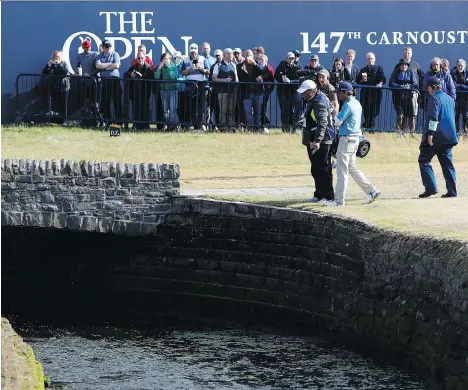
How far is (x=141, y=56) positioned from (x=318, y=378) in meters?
13.5

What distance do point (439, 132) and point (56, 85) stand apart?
36.4 ft

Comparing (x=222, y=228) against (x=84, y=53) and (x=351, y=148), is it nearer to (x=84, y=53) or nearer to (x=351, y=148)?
(x=351, y=148)

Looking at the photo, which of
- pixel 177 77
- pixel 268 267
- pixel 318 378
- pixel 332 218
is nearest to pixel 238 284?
pixel 268 267

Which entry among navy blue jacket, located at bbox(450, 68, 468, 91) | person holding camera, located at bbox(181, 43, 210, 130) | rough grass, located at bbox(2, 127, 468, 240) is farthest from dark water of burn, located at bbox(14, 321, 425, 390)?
navy blue jacket, located at bbox(450, 68, 468, 91)

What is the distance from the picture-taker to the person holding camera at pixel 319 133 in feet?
60.2

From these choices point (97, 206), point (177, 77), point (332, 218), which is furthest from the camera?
point (177, 77)

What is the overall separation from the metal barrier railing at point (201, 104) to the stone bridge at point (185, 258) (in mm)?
6814

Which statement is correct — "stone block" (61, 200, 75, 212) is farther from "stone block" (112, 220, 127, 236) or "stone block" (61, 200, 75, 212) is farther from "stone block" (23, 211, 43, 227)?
"stone block" (112, 220, 127, 236)

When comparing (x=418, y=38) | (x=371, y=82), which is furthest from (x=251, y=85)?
(x=418, y=38)

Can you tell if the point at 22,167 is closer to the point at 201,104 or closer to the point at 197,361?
the point at 197,361

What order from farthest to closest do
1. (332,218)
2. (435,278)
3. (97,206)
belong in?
(97,206) → (332,218) → (435,278)

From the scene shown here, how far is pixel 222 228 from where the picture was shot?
19.5m

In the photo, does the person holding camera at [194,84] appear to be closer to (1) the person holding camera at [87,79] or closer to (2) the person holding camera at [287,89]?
(2) the person holding camera at [287,89]

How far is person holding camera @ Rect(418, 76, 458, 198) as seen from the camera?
19.3 meters
